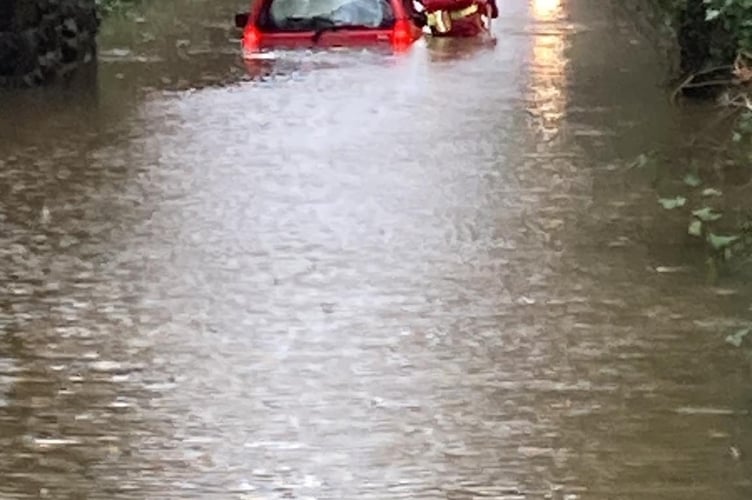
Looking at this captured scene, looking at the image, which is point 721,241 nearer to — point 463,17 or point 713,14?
point 713,14

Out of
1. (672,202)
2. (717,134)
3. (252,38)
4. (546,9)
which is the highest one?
(672,202)

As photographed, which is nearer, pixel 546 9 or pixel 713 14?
pixel 713 14

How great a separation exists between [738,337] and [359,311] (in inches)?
69.7

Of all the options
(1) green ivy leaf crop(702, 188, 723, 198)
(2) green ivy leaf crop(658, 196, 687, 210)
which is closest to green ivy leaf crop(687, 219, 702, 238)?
(2) green ivy leaf crop(658, 196, 687, 210)

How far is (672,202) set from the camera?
33.5 ft

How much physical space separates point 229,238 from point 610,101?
6192 millimetres

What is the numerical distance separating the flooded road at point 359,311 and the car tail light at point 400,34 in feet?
8.97

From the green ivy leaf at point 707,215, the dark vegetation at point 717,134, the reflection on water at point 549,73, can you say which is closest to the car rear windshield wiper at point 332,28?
the reflection on water at point 549,73

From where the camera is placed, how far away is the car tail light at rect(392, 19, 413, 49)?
17.6 meters

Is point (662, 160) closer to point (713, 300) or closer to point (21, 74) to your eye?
point (713, 300)

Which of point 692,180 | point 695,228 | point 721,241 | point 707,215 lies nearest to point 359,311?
point 721,241

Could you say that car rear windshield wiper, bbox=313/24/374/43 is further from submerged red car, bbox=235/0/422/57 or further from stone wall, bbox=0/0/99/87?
stone wall, bbox=0/0/99/87

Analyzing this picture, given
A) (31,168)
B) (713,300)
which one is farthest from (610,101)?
(713,300)

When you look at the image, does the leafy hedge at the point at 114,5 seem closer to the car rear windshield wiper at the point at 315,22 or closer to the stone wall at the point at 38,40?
the stone wall at the point at 38,40
